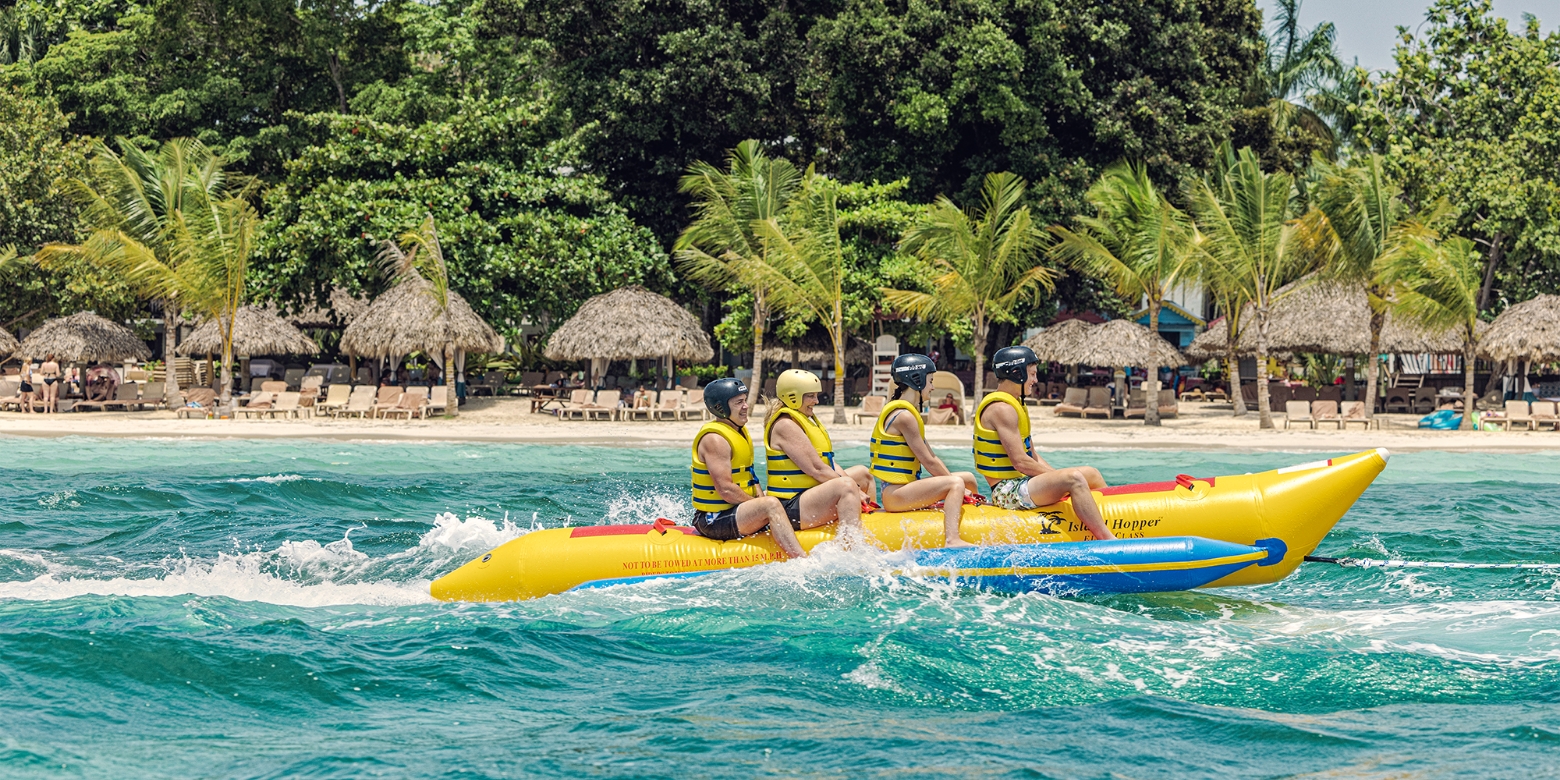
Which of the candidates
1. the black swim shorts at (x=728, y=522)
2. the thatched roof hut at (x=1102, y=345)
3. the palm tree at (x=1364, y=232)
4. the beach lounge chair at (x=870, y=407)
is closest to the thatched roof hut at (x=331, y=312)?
the beach lounge chair at (x=870, y=407)

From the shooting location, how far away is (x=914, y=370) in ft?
27.8

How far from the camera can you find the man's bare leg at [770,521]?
8.42 m

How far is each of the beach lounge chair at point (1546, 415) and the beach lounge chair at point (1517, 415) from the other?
0.28ft

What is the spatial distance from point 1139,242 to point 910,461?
15.7 metres

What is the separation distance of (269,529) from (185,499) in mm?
2259

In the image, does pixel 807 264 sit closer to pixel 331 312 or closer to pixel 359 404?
pixel 359 404

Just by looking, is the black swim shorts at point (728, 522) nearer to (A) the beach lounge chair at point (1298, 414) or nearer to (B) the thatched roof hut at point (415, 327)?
(B) the thatched roof hut at point (415, 327)

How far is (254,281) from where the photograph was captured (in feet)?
81.9

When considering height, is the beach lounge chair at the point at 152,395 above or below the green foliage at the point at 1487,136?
below

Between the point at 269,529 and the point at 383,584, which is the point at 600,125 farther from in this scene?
the point at 383,584

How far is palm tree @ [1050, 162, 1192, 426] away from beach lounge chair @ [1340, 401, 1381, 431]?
2968mm

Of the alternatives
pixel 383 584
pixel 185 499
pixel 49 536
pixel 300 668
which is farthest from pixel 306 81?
pixel 300 668

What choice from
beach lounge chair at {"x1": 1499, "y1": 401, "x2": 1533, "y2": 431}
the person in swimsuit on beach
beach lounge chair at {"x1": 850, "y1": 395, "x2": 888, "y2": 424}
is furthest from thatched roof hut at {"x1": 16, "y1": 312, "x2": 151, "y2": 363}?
beach lounge chair at {"x1": 1499, "y1": 401, "x2": 1533, "y2": 431}

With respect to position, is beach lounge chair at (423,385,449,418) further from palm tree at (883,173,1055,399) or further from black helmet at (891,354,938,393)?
black helmet at (891,354,938,393)
